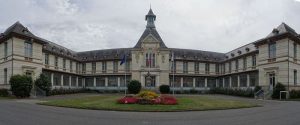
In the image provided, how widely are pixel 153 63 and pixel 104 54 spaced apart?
14.9m

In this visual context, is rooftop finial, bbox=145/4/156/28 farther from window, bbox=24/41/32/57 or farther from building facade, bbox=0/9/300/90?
window, bbox=24/41/32/57

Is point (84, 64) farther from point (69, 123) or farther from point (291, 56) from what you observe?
point (69, 123)

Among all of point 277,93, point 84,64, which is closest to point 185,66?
point 84,64

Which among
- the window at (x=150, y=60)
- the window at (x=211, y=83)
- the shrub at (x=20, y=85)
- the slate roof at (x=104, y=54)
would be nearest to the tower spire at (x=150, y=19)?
the slate roof at (x=104, y=54)

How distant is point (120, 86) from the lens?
60.5 metres

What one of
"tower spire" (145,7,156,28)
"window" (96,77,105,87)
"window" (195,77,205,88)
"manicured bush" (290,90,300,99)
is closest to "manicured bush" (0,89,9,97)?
"window" (96,77,105,87)

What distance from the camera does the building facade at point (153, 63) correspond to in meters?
38.3

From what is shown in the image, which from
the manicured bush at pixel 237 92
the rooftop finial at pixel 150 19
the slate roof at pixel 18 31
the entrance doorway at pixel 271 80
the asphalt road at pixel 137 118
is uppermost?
the rooftop finial at pixel 150 19

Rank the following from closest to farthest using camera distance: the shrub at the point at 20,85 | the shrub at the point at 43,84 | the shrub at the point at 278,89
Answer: the shrub at the point at 20,85, the shrub at the point at 278,89, the shrub at the point at 43,84

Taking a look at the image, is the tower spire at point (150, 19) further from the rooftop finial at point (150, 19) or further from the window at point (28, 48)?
the window at point (28, 48)

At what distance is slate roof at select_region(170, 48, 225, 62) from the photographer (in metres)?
62.2

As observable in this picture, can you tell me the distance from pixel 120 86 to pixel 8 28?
83.5 ft

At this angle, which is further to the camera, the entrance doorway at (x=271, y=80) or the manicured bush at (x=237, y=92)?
the manicured bush at (x=237, y=92)

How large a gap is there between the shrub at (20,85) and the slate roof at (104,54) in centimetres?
2671
